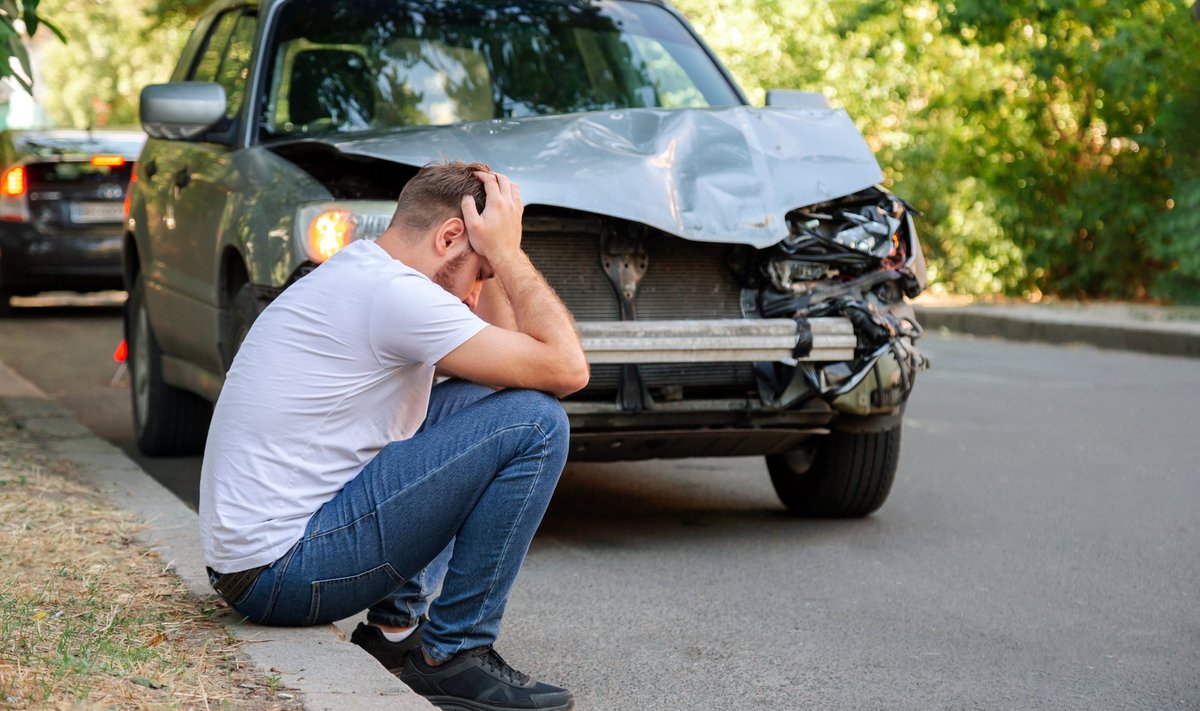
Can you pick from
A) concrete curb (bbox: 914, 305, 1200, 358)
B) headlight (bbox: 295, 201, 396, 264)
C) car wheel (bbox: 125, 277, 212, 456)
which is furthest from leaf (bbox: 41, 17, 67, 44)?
concrete curb (bbox: 914, 305, 1200, 358)

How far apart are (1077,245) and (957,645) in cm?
1372

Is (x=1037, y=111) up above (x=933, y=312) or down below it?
above

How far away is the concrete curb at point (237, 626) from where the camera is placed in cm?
329

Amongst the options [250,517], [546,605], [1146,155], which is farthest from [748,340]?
[1146,155]

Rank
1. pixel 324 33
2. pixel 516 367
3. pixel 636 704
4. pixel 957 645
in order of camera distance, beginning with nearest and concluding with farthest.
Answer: pixel 516 367
pixel 636 704
pixel 957 645
pixel 324 33

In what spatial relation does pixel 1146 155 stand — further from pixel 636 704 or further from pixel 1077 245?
pixel 636 704

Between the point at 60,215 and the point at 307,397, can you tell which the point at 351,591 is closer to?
the point at 307,397

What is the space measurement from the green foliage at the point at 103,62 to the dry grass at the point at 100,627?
67.5 feet

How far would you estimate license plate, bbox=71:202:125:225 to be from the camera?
14219 mm

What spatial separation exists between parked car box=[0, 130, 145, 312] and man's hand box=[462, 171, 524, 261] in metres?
11.2

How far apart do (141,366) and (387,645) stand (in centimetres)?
377

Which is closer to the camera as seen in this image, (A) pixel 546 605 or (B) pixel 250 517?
(B) pixel 250 517

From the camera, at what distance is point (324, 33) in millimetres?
6203

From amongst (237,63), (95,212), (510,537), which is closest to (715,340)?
(510,537)
